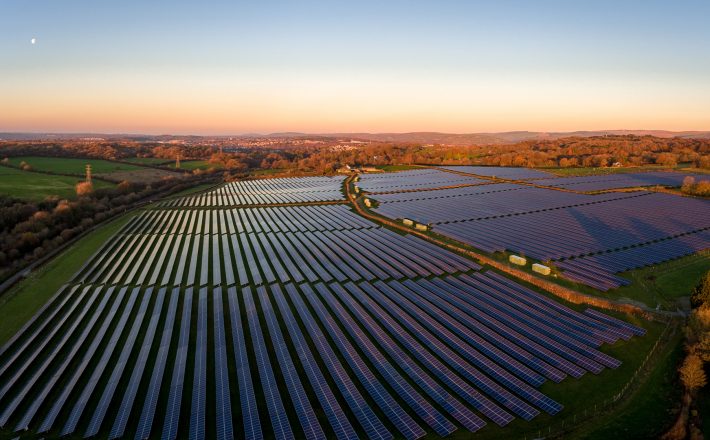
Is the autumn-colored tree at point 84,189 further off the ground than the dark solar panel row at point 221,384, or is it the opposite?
the autumn-colored tree at point 84,189

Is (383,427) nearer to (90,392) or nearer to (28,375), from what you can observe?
(90,392)

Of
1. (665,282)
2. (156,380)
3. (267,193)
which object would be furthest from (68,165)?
(665,282)

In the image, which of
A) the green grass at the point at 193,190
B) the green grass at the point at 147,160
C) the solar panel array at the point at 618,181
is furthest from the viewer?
the green grass at the point at 147,160

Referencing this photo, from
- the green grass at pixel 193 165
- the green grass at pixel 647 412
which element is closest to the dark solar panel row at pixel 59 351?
the green grass at pixel 647 412

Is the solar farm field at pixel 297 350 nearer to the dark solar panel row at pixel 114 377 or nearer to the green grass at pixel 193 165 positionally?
the dark solar panel row at pixel 114 377

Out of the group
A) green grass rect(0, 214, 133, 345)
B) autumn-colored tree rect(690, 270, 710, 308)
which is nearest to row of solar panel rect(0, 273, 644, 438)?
green grass rect(0, 214, 133, 345)

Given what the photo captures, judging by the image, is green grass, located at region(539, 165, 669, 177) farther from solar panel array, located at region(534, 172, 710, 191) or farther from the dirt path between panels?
the dirt path between panels

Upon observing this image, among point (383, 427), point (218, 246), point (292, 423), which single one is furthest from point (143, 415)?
point (218, 246)

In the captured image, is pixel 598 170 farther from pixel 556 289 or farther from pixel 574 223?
pixel 556 289
